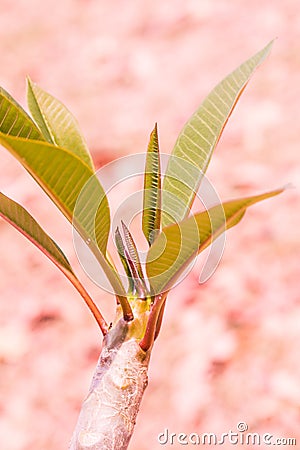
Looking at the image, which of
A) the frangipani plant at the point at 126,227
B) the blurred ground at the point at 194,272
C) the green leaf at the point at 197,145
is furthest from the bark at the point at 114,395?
the blurred ground at the point at 194,272

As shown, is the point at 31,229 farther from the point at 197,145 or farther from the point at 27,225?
the point at 197,145

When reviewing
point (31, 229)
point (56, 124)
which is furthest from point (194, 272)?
point (31, 229)

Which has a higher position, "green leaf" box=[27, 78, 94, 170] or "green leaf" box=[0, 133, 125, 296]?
"green leaf" box=[27, 78, 94, 170]

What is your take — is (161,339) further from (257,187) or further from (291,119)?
(291,119)

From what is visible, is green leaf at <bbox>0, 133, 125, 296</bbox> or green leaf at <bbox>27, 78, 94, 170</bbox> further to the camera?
green leaf at <bbox>27, 78, 94, 170</bbox>

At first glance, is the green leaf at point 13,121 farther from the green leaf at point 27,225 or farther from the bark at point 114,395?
the bark at point 114,395

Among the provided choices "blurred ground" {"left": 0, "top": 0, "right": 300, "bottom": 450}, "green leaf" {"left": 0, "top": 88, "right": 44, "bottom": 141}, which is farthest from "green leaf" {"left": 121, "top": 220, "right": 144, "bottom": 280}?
"blurred ground" {"left": 0, "top": 0, "right": 300, "bottom": 450}

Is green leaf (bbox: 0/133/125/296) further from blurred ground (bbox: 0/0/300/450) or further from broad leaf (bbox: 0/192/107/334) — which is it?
blurred ground (bbox: 0/0/300/450)
